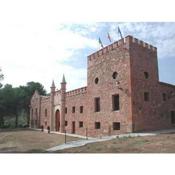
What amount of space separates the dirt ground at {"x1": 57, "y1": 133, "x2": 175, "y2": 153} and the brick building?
252cm

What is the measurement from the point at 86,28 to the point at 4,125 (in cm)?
672

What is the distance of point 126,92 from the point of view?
1409cm

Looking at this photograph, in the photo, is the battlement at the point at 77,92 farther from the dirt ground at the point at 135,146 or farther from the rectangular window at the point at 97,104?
the dirt ground at the point at 135,146

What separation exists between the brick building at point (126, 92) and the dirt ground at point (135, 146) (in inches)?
99.4

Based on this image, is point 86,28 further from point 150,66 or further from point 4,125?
point 4,125

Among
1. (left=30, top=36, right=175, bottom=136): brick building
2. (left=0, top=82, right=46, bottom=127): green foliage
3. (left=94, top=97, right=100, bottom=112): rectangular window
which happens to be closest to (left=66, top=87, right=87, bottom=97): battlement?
(left=30, top=36, right=175, bottom=136): brick building

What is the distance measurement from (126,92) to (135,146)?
450 cm

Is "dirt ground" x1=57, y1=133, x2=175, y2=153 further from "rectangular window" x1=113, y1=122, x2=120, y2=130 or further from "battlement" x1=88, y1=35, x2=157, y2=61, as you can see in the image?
"battlement" x1=88, y1=35, x2=157, y2=61

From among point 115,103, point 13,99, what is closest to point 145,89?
point 115,103

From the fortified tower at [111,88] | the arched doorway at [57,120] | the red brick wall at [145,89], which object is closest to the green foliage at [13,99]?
the fortified tower at [111,88]

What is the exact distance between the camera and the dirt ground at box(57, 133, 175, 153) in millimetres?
9592

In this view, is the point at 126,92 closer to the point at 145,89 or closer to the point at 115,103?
the point at 115,103
